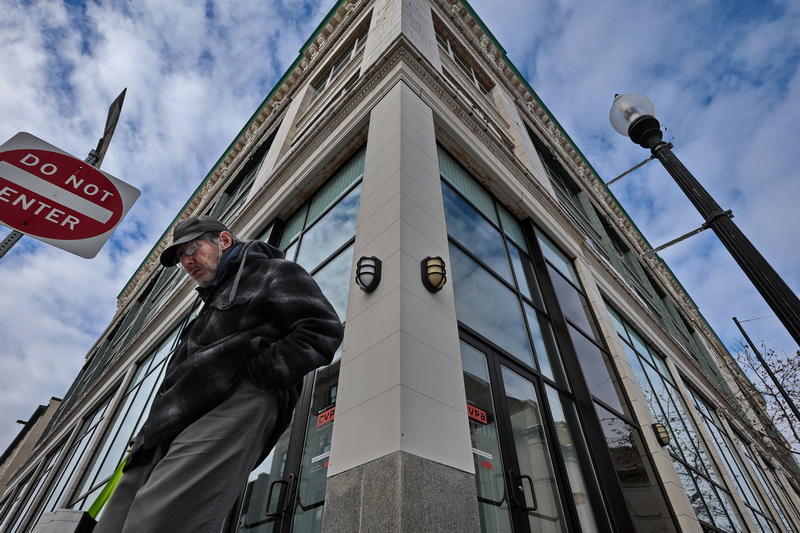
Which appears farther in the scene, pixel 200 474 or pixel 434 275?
pixel 434 275

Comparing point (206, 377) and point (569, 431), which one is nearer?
point (206, 377)

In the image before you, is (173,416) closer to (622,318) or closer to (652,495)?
(652,495)

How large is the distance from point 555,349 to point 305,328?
19.6 feet

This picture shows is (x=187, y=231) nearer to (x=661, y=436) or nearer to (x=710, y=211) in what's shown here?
(x=710, y=211)

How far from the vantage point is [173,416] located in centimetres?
165

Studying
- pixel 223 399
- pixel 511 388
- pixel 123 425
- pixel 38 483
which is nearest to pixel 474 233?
pixel 511 388

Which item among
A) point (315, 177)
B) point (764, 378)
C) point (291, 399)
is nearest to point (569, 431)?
point (291, 399)

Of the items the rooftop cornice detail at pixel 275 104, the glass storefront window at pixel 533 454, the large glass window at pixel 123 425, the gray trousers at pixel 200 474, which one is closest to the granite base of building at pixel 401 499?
the gray trousers at pixel 200 474

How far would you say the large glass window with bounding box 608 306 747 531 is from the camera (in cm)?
804

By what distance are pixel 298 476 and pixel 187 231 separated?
2.87 m

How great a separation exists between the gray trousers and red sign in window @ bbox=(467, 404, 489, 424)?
9.44 ft

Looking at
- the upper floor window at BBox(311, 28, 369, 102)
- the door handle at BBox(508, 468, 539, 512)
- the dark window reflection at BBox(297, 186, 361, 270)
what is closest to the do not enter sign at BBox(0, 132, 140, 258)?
the dark window reflection at BBox(297, 186, 361, 270)

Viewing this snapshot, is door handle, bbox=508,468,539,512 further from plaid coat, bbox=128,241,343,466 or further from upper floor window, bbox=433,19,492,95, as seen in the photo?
upper floor window, bbox=433,19,492,95

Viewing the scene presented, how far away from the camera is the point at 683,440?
9.20 metres
